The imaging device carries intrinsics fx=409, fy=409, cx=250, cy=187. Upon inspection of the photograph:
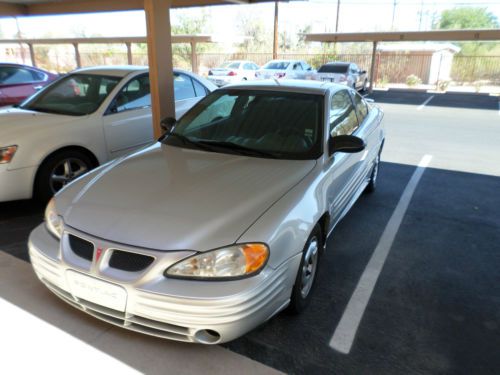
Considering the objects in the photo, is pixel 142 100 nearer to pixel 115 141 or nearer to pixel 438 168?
pixel 115 141

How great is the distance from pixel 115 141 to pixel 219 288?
3.40 m

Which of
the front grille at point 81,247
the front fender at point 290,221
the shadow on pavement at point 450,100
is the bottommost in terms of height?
the shadow on pavement at point 450,100

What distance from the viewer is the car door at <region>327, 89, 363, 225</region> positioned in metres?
3.23

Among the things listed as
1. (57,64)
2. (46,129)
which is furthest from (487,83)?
(57,64)

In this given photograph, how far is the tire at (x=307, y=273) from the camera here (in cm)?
264

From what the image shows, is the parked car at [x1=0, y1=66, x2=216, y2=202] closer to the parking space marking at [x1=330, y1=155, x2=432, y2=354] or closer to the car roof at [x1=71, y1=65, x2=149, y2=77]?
the car roof at [x1=71, y1=65, x2=149, y2=77]

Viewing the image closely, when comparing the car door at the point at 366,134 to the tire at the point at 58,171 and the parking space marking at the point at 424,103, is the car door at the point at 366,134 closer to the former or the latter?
the tire at the point at 58,171

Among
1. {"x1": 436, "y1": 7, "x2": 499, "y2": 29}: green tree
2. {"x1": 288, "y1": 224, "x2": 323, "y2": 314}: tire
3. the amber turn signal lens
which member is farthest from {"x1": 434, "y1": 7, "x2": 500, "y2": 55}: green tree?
the amber turn signal lens

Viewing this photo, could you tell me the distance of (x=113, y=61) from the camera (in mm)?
32250

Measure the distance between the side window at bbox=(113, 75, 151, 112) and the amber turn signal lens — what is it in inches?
136

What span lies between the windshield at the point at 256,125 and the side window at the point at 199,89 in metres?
2.32

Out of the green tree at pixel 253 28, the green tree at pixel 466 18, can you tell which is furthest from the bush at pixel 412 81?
the green tree at pixel 466 18

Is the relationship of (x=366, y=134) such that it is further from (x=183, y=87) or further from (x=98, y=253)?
(x=98, y=253)

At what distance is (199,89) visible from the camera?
6.20 m
